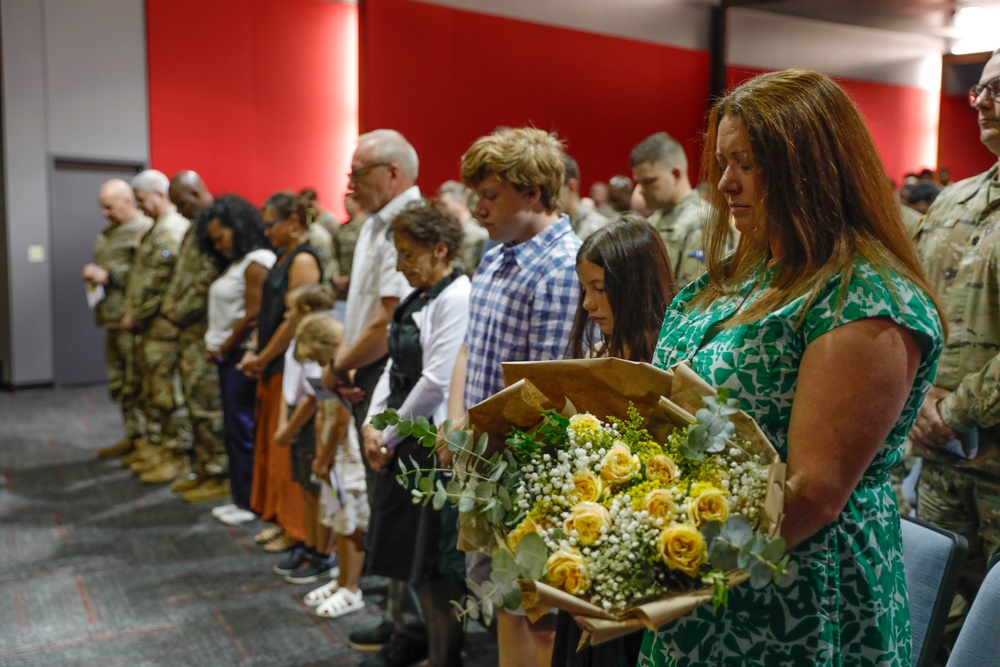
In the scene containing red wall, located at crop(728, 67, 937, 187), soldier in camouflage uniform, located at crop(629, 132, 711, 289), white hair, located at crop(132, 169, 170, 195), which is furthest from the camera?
red wall, located at crop(728, 67, 937, 187)

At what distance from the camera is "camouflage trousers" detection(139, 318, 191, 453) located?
5105mm

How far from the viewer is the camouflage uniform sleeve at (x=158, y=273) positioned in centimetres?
510

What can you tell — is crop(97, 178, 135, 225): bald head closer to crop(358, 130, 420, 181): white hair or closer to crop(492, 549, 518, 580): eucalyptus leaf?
crop(358, 130, 420, 181): white hair

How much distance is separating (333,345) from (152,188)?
2.56 metres

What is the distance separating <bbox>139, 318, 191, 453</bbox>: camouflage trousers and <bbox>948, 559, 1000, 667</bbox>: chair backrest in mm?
4591

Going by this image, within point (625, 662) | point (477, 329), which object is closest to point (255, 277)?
point (477, 329)

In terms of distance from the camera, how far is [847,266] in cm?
113

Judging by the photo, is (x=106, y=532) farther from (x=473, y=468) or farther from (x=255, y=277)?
(x=473, y=468)

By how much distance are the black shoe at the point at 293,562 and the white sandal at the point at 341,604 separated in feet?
1.41

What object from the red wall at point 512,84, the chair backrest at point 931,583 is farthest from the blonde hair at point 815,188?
the red wall at point 512,84

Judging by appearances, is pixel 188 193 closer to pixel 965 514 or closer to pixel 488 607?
pixel 965 514

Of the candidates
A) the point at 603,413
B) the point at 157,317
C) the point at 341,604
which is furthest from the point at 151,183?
the point at 603,413

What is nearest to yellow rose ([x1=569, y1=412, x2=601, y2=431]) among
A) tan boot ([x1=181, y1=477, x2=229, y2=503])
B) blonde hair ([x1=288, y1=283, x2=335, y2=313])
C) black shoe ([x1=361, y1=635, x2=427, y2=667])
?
black shoe ([x1=361, y1=635, x2=427, y2=667])

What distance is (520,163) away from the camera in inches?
89.2
